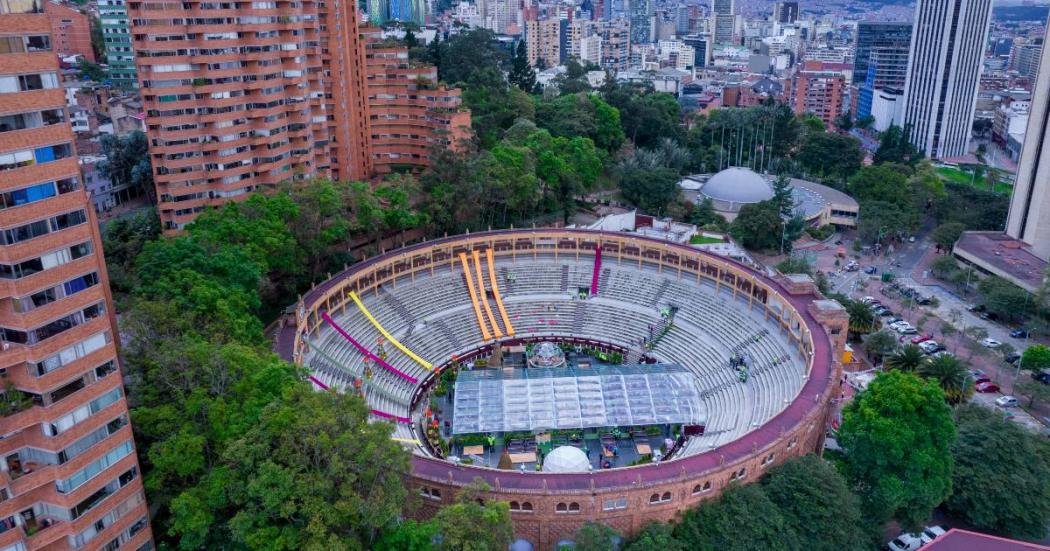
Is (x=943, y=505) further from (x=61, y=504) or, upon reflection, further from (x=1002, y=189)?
(x=1002, y=189)

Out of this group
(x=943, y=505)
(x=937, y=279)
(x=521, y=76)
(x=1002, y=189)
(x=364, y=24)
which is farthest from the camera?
(x=521, y=76)

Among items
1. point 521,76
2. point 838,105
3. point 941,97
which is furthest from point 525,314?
point 838,105

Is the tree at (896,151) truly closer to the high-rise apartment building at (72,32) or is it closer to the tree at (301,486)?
the tree at (301,486)

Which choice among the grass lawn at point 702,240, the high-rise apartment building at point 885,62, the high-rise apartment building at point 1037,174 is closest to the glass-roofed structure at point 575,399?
the grass lawn at point 702,240

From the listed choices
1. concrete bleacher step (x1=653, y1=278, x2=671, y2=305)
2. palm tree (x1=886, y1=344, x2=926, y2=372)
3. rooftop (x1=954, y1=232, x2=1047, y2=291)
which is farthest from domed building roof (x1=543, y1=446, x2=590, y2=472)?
rooftop (x1=954, y1=232, x2=1047, y2=291)

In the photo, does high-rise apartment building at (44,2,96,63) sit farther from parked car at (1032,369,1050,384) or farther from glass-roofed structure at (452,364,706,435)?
parked car at (1032,369,1050,384)

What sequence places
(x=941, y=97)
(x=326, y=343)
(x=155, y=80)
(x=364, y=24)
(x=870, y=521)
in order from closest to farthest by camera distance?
(x=870, y=521) < (x=326, y=343) < (x=155, y=80) < (x=364, y=24) < (x=941, y=97)

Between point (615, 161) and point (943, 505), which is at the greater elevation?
point (615, 161)
